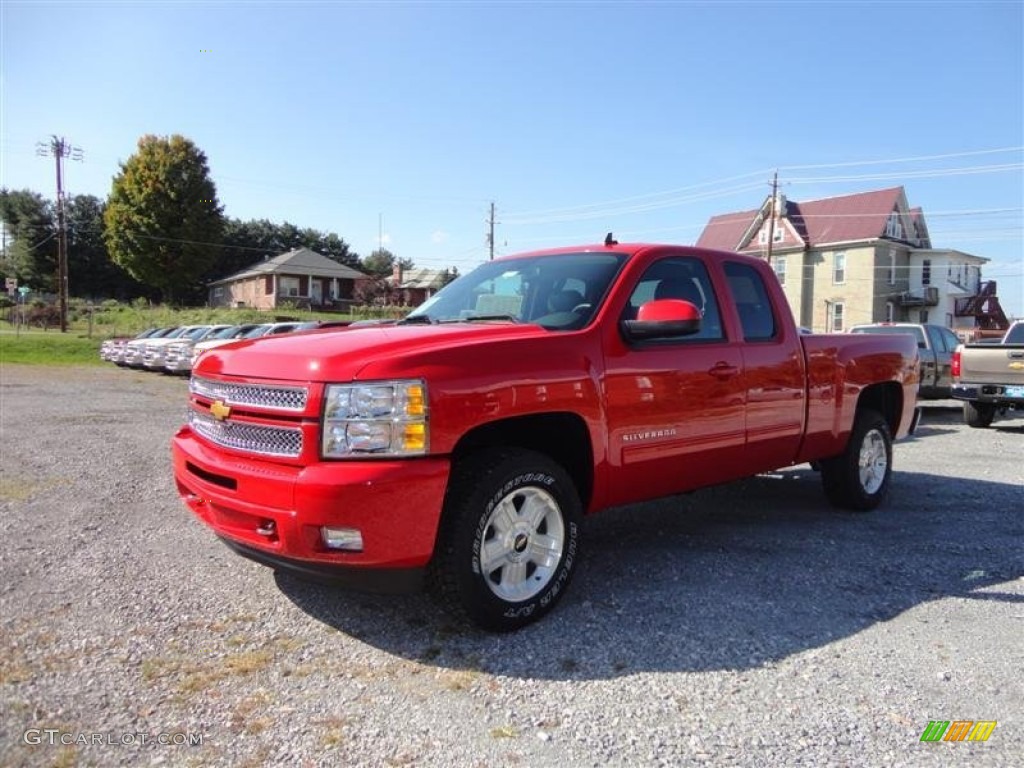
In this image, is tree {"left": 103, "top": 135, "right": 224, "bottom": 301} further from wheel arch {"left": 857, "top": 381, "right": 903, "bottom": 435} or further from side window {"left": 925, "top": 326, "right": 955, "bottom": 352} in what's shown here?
wheel arch {"left": 857, "top": 381, "right": 903, "bottom": 435}

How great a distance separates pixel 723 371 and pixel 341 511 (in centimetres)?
252

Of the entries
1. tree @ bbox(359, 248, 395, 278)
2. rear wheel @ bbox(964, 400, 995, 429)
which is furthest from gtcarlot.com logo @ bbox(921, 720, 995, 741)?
tree @ bbox(359, 248, 395, 278)

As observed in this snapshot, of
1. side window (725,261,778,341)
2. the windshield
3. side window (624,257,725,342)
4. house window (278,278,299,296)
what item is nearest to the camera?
the windshield

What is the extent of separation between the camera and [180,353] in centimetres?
2358

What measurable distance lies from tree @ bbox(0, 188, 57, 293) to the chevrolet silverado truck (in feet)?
233

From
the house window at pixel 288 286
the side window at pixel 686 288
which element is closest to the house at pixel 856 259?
the house window at pixel 288 286

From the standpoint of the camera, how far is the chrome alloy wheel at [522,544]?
3625 mm

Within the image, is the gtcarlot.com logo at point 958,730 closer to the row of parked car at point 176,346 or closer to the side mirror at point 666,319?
the side mirror at point 666,319

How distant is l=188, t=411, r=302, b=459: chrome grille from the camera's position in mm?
3383

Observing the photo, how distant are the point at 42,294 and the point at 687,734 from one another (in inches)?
3002

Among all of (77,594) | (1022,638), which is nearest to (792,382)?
(1022,638)

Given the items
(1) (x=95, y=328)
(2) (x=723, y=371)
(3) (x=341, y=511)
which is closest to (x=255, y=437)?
(3) (x=341, y=511)

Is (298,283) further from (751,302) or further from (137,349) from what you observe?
(751,302)

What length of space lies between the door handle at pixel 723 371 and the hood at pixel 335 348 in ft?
4.02
